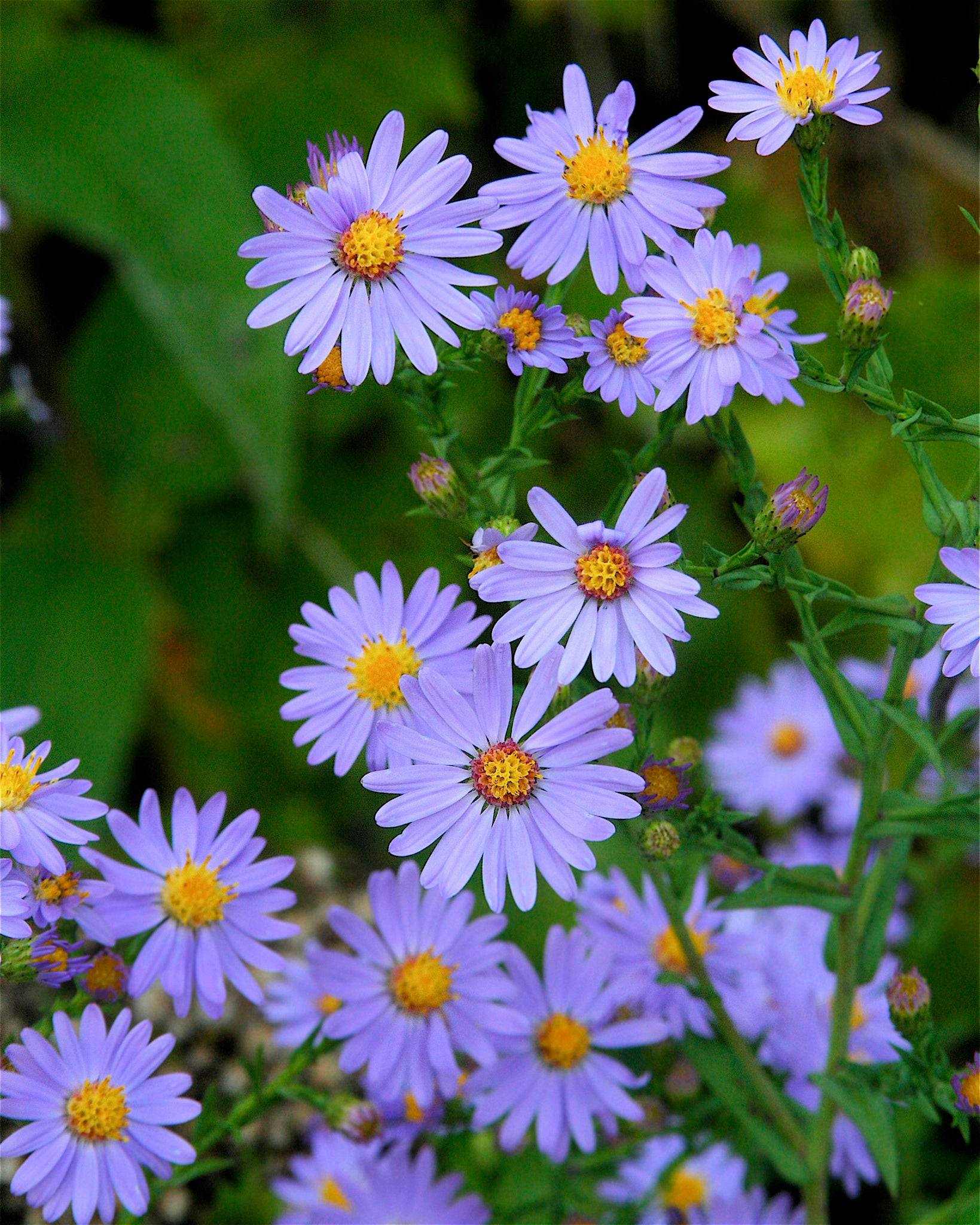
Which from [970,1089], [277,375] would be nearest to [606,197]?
[970,1089]

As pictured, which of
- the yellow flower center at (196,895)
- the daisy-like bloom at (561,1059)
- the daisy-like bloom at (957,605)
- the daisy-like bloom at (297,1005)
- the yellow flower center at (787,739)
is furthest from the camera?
the yellow flower center at (787,739)

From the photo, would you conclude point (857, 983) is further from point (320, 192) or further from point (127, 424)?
point (127, 424)

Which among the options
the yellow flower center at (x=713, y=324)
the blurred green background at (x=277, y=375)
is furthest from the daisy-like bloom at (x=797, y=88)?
the blurred green background at (x=277, y=375)

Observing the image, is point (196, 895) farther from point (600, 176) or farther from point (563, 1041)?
point (600, 176)

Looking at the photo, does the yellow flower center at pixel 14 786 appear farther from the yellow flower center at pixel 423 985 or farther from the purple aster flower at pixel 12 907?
the yellow flower center at pixel 423 985

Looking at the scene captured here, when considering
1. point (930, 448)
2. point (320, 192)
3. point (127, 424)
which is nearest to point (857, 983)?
point (320, 192)
